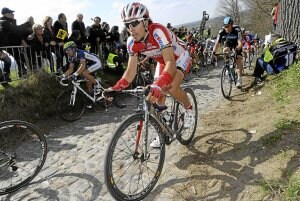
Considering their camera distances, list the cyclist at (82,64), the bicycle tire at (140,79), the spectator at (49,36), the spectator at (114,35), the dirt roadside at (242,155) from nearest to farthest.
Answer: the dirt roadside at (242,155)
the cyclist at (82,64)
the spectator at (49,36)
the bicycle tire at (140,79)
the spectator at (114,35)

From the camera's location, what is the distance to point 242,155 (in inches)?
202

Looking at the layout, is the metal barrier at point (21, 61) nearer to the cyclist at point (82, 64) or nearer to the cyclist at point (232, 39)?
the cyclist at point (82, 64)

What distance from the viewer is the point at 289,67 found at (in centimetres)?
937

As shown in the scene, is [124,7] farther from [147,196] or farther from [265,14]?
[265,14]

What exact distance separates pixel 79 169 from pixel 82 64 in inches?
192

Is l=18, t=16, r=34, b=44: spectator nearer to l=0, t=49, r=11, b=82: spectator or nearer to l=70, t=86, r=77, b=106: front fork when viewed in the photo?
l=0, t=49, r=11, b=82: spectator

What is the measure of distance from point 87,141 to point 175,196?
336cm

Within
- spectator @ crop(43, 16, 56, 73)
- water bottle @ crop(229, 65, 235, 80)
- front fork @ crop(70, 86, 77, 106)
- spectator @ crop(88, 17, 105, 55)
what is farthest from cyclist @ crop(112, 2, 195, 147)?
spectator @ crop(88, 17, 105, 55)

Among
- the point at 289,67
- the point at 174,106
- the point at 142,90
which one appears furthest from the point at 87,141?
the point at 289,67

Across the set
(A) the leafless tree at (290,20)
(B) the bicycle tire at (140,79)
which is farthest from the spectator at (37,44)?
(A) the leafless tree at (290,20)

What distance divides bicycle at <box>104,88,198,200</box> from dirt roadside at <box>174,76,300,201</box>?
52cm

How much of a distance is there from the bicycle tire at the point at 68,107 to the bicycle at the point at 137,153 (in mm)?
5016

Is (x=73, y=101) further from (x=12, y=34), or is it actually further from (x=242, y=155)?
(x=242, y=155)

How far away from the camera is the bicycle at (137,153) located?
399 centimetres
